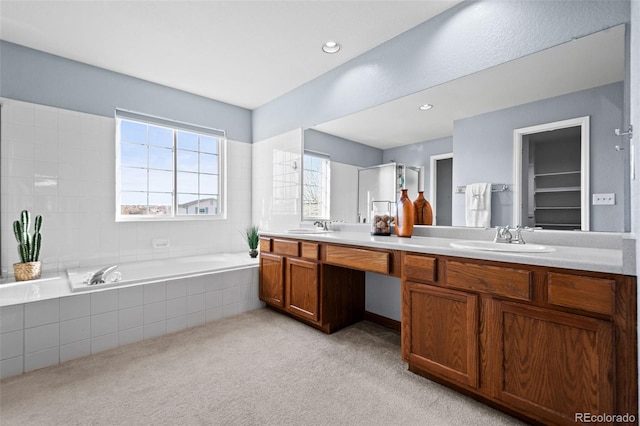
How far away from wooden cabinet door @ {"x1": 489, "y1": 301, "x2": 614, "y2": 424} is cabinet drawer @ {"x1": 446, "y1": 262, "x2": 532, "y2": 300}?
0.22ft

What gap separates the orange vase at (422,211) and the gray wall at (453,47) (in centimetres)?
81

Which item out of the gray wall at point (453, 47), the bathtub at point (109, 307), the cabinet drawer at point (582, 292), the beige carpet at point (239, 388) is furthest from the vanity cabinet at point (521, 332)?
the bathtub at point (109, 307)

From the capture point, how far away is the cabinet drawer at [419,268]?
5.19ft

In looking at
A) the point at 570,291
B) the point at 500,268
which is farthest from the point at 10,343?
the point at 570,291

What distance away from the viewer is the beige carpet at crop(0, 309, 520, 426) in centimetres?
140

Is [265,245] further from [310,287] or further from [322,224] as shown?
[310,287]

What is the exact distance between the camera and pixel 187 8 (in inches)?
81.0

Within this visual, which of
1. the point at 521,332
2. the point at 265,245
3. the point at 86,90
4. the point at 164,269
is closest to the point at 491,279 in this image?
the point at 521,332

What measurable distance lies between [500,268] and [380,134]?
1.55 m

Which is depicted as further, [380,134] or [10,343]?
[380,134]

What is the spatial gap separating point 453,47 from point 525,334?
1.77 metres

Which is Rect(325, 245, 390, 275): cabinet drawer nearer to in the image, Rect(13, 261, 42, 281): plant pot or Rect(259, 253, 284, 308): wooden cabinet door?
Rect(259, 253, 284, 308): wooden cabinet door

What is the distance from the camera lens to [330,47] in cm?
251

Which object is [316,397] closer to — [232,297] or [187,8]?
[232,297]
